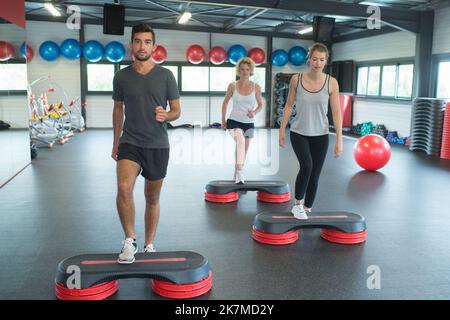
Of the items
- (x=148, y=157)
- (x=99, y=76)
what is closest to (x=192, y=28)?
(x=99, y=76)

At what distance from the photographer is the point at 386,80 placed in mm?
11227

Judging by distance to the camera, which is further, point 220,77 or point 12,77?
→ point 220,77

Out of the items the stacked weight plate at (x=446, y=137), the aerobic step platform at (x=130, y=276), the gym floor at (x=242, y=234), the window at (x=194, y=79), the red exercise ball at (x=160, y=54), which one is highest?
the red exercise ball at (x=160, y=54)

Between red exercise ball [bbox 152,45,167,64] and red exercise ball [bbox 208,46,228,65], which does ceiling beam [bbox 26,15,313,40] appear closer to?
red exercise ball [bbox 208,46,228,65]

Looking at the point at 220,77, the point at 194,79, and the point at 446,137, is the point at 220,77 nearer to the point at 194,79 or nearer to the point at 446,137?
the point at 194,79

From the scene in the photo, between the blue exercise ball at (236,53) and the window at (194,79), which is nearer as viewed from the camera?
the blue exercise ball at (236,53)

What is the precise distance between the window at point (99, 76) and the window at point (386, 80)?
23.2 feet

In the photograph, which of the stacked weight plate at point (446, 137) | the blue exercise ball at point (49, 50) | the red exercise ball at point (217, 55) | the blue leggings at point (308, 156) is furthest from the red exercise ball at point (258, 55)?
the blue leggings at point (308, 156)

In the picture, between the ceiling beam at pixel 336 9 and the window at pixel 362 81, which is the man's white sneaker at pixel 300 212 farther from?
the window at pixel 362 81

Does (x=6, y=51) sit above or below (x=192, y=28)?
below

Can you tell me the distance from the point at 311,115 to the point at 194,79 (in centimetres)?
998

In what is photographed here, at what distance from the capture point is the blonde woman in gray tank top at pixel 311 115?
3494mm

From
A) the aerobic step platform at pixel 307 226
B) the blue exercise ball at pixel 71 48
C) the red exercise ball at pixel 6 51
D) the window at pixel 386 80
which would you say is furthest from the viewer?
the blue exercise ball at pixel 71 48

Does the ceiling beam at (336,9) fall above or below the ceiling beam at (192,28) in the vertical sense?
below
